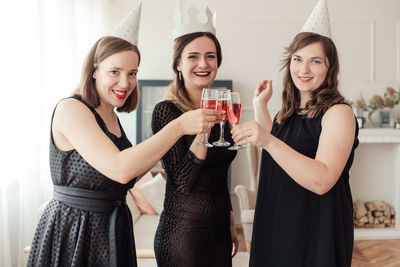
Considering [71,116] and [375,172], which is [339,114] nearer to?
[71,116]

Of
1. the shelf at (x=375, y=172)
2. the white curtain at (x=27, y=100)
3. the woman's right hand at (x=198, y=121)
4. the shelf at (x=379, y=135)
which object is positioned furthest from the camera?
the shelf at (x=375, y=172)

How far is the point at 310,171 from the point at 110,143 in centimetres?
73

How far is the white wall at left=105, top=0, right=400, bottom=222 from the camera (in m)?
5.15

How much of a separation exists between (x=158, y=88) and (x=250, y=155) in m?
1.49

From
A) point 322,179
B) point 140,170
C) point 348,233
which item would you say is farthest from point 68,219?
point 348,233

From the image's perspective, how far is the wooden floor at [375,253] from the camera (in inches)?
163

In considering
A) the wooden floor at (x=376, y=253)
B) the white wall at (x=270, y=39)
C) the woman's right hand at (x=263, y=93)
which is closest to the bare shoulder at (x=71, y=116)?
the woman's right hand at (x=263, y=93)

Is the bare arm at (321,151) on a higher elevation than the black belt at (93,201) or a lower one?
higher

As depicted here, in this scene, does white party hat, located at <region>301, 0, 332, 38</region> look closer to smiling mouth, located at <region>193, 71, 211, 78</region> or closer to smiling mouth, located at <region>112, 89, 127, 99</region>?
smiling mouth, located at <region>193, 71, 211, 78</region>

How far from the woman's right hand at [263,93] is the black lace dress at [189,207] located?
12.2 inches

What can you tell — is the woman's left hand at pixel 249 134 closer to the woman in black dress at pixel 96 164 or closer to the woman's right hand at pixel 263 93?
the woman in black dress at pixel 96 164

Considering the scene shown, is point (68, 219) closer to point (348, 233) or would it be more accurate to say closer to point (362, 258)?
point (348, 233)

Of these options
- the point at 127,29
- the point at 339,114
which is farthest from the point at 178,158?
the point at 339,114

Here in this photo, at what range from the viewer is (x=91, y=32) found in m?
4.36
